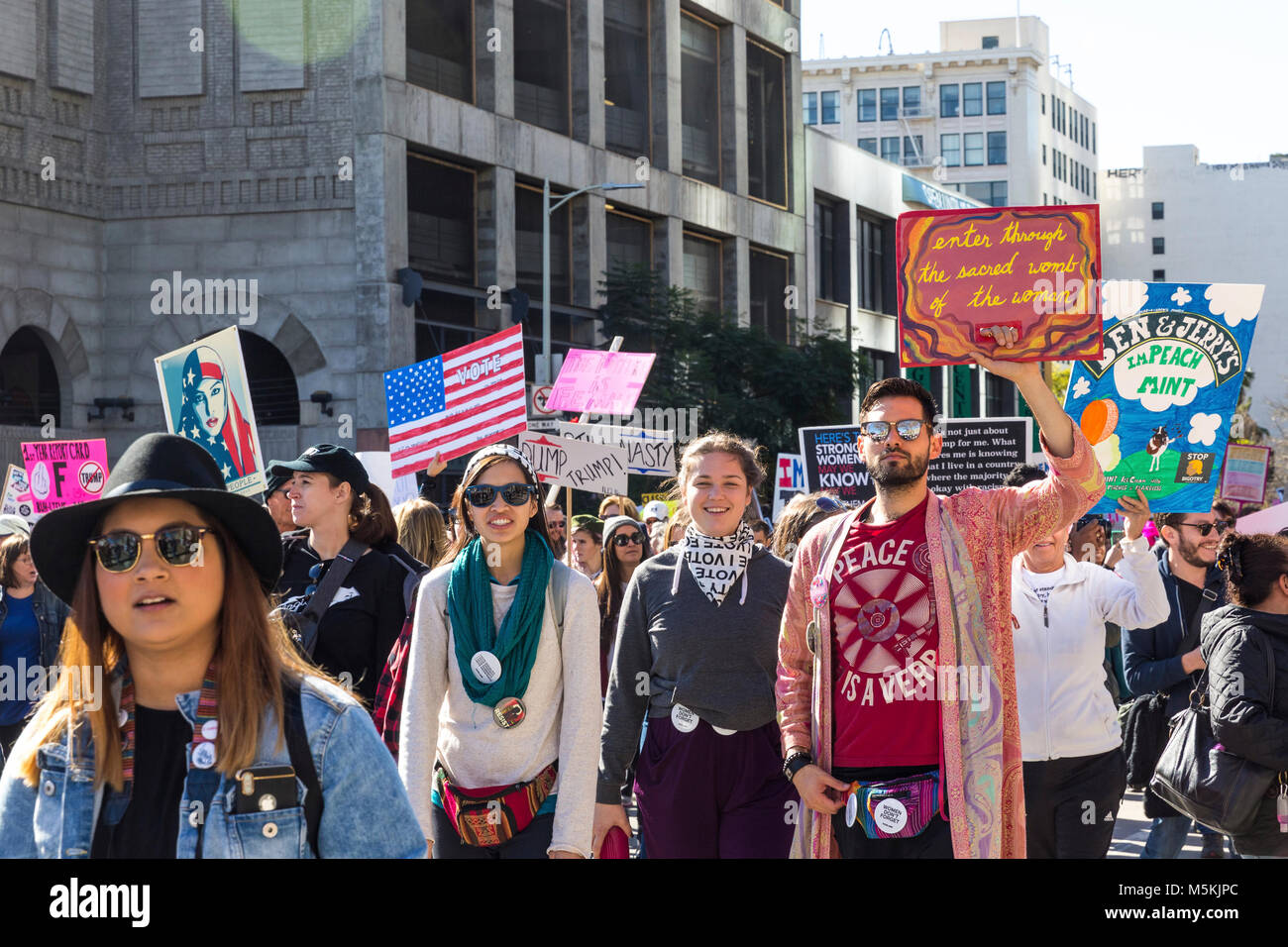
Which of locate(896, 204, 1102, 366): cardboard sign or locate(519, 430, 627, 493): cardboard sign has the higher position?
locate(896, 204, 1102, 366): cardboard sign

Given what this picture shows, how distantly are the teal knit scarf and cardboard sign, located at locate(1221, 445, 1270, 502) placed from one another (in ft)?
57.0

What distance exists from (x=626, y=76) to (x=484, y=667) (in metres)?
36.1

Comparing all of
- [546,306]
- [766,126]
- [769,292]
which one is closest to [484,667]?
[546,306]

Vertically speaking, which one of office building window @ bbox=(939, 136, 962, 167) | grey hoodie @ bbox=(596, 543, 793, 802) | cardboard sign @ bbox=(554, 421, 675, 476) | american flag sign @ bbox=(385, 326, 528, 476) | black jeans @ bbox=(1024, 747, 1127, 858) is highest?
office building window @ bbox=(939, 136, 962, 167)

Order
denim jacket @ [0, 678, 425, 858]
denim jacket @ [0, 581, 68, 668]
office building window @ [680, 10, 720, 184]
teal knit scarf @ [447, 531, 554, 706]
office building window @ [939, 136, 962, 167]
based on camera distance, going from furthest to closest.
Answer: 1. office building window @ [939, 136, 962, 167]
2. office building window @ [680, 10, 720, 184]
3. denim jacket @ [0, 581, 68, 668]
4. teal knit scarf @ [447, 531, 554, 706]
5. denim jacket @ [0, 678, 425, 858]

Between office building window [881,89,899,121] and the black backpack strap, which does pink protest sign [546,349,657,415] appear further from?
office building window [881,89,899,121]

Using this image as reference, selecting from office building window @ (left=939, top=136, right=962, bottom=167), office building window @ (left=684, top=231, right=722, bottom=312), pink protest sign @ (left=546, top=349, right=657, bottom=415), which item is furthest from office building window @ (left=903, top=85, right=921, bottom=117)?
pink protest sign @ (left=546, top=349, right=657, bottom=415)

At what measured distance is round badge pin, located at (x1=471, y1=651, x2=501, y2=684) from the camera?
5531mm

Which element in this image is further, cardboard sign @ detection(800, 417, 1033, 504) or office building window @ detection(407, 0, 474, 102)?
office building window @ detection(407, 0, 474, 102)

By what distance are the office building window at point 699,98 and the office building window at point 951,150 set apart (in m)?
69.6

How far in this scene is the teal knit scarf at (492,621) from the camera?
5.53 metres

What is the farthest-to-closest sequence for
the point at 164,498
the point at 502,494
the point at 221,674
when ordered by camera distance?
1. the point at 502,494
2. the point at 164,498
3. the point at 221,674

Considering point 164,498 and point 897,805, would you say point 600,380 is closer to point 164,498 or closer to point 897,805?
point 897,805

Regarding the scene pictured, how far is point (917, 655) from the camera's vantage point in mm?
4980
